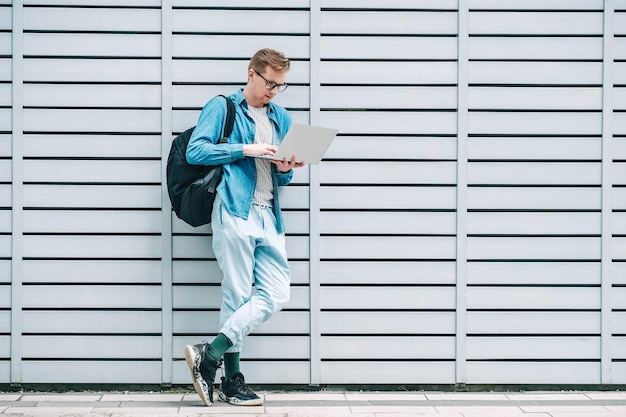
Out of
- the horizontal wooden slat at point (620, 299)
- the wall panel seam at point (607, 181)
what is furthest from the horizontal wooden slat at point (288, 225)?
the horizontal wooden slat at point (620, 299)

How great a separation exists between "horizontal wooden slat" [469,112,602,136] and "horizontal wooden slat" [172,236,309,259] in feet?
4.68

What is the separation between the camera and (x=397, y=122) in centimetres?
512

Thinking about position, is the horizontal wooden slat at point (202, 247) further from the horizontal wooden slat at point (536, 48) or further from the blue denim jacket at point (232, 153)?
the horizontal wooden slat at point (536, 48)

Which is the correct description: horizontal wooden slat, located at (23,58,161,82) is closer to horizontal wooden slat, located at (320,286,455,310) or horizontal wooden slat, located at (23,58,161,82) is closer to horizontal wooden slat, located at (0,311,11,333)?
horizontal wooden slat, located at (0,311,11,333)

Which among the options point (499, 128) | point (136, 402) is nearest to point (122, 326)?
point (136, 402)

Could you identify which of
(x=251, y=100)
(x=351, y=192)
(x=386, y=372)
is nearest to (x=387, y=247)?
(x=351, y=192)

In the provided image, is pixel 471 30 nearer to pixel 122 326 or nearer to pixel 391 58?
pixel 391 58

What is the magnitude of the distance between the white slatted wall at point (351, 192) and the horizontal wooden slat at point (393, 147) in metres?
0.01

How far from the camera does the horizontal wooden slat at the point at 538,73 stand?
5.12m

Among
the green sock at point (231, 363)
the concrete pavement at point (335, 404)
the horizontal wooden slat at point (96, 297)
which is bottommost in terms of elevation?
the concrete pavement at point (335, 404)

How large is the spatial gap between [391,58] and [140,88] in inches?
68.7

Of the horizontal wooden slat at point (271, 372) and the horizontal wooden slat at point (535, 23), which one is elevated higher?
the horizontal wooden slat at point (535, 23)

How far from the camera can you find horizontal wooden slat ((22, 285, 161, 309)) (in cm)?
503

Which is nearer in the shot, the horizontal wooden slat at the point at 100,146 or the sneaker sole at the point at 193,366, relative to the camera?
the sneaker sole at the point at 193,366
